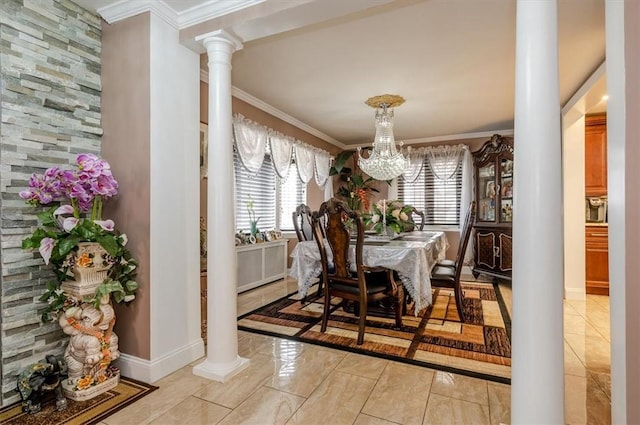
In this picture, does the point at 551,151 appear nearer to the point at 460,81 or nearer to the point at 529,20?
the point at 529,20

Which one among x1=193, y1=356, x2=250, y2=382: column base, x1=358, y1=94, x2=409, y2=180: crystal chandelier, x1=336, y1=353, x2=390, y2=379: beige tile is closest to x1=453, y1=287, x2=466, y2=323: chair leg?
x1=336, y1=353, x2=390, y2=379: beige tile

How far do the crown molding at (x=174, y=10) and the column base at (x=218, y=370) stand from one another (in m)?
2.24

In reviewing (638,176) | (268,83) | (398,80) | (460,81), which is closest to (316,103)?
(268,83)

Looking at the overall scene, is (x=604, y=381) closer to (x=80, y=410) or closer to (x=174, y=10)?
(x=80, y=410)

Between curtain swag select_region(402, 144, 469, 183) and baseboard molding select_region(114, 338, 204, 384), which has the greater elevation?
A: curtain swag select_region(402, 144, 469, 183)

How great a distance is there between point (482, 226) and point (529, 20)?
13.7ft

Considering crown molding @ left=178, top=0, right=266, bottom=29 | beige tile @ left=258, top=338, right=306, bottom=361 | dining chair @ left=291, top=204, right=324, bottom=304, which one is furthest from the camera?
dining chair @ left=291, top=204, right=324, bottom=304

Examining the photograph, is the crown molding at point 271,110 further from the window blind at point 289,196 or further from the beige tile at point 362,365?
the beige tile at point 362,365

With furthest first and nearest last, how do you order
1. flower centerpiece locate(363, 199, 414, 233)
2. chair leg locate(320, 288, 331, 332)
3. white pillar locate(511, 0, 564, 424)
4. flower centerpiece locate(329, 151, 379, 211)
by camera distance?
1. flower centerpiece locate(329, 151, 379, 211)
2. flower centerpiece locate(363, 199, 414, 233)
3. chair leg locate(320, 288, 331, 332)
4. white pillar locate(511, 0, 564, 424)

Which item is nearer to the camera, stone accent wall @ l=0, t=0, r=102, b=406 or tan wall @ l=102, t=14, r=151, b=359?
stone accent wall @ l=0, t=0, r=102, b=406

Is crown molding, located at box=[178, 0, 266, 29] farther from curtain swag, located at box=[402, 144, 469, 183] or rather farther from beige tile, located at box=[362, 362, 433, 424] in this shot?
curtain swag, located at box=[402, 144, 469, 183]

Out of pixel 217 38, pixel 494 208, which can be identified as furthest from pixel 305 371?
pixel 494 208

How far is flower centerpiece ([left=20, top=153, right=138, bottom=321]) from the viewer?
1.81 meters

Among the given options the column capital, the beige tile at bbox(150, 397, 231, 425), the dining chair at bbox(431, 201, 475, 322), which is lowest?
the beige tile at bbox(150, 397, 231, 425)
